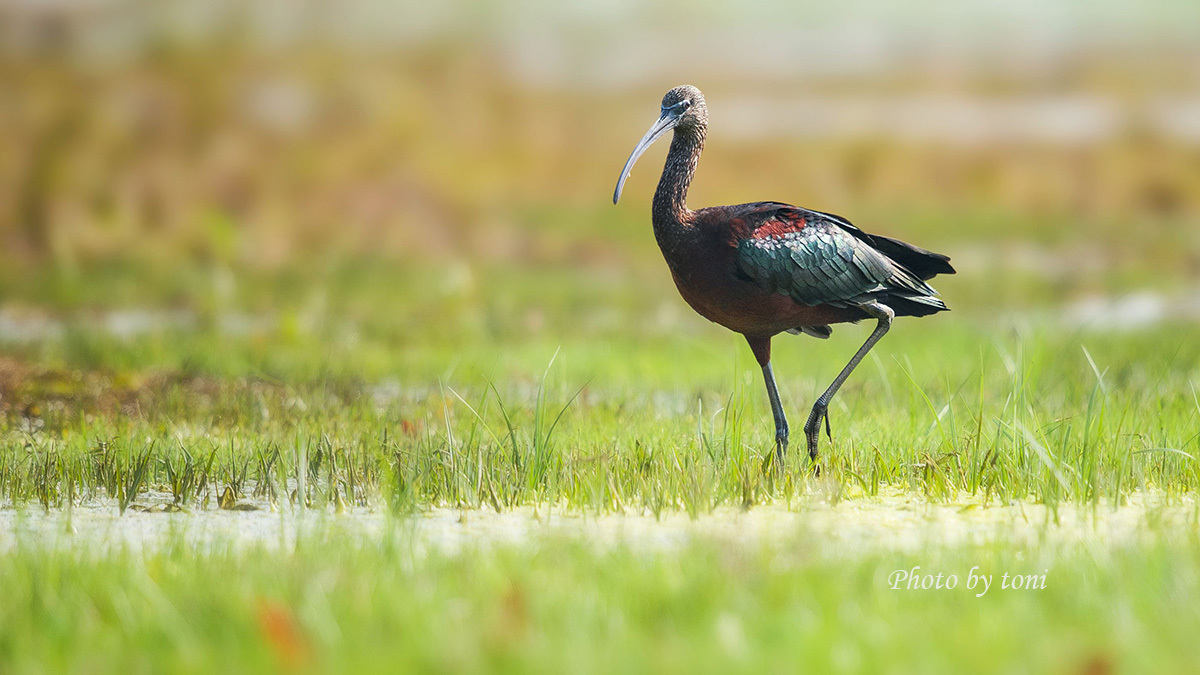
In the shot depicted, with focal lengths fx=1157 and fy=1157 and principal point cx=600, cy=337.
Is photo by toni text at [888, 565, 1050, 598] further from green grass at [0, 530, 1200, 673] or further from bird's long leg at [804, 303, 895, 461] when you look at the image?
bird's long leg at [804, 303, 895, 461]

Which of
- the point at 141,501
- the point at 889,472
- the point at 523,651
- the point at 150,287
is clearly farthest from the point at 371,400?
the point at 150,287

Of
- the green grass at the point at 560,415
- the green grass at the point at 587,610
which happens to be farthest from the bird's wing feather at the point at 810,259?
the green grass at the point at 587,610

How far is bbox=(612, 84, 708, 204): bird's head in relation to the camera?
4.46m

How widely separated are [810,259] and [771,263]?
0.19m

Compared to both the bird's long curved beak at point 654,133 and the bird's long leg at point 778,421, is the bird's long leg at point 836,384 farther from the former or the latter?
the bird's long curved beak at point 654,133

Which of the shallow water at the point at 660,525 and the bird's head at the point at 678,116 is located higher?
the bird's head at the point at 678,116

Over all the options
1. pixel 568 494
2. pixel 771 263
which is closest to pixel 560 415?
pixel 568 494

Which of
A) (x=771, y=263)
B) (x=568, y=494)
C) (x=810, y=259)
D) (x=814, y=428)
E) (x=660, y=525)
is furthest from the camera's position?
(x=814, y=428)

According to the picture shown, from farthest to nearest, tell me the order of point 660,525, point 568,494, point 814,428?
point 814,428 → point 568,494 → point 660,525

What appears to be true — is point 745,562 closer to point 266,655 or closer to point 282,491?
point 266,655

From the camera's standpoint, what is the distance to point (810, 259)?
4.26 m

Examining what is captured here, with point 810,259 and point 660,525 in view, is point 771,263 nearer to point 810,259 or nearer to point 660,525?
point 810,259

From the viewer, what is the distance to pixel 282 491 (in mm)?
4039

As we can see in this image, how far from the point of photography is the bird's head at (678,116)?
14.6 ft
